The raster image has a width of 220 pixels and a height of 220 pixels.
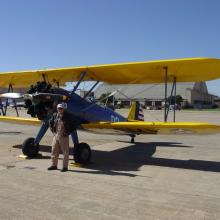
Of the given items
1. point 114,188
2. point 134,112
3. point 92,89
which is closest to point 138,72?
point 92,89

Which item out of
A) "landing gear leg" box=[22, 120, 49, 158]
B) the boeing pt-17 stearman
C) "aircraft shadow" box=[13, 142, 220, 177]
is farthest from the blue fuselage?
"aircraft shadow" box=[13, 142, 220, 177]

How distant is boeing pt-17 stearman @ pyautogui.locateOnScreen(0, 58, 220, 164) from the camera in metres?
8.62

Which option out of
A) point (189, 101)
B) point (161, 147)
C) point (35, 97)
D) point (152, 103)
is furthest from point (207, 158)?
point (189, 101)

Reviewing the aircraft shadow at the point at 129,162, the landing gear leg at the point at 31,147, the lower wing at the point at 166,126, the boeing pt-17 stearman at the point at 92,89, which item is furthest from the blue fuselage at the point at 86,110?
the aircraft shadow at the point at 129,162

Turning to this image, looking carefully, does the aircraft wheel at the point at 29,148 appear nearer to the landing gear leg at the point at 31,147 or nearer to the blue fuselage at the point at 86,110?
the landing gear leg at the point at 31,147

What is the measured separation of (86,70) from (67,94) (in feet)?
3.30

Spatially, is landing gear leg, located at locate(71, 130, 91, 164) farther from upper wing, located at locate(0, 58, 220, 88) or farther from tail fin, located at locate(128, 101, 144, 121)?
tail fin, located at locate(128, 101, 144, 121)

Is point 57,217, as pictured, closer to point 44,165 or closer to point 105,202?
point 105,202

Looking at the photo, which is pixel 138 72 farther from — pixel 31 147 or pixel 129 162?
pixel 31 147

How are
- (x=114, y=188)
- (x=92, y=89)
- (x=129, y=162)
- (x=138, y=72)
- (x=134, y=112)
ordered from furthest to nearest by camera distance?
1. (x=134, y=112)
2. (x=92, y=89)
3. (x=138, y=72)
4. (x=129, y=162)
5. (x=114, y=188)

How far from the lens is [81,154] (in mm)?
8594

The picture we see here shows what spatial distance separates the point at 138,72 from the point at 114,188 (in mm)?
4519

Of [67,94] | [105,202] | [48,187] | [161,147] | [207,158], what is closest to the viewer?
[105,202]

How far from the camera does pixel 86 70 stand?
9859mm
